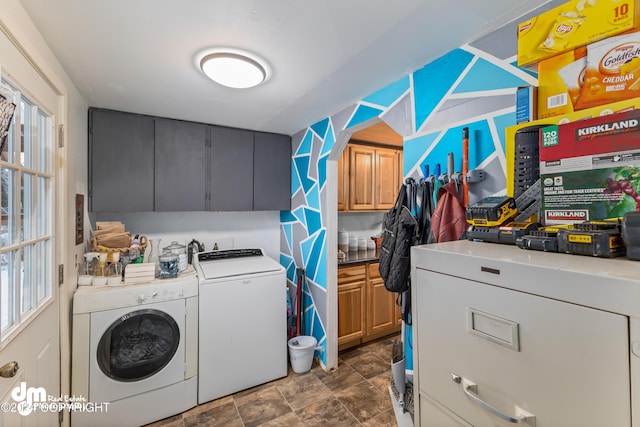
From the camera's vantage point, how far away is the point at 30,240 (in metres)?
1.26

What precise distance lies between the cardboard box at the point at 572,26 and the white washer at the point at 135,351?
7.80 feet

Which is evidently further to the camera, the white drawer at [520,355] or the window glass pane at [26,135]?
the window glass pane at [26,135]

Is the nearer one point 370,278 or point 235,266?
point 235,266

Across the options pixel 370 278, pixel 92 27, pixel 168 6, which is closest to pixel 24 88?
pixel 92 27

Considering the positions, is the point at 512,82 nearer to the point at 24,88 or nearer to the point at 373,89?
the point at 373,89

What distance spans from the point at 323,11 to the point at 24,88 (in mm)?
1294

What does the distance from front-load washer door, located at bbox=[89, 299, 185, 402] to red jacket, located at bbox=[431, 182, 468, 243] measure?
1878 millimetres

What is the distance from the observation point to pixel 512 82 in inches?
46.4

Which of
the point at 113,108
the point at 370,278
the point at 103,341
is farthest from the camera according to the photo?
the point at 370,278

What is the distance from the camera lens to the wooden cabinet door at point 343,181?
304 cm

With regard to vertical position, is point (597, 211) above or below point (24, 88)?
below

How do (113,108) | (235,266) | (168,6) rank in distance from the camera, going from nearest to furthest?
(168,6) < (113,108) < (235,266)

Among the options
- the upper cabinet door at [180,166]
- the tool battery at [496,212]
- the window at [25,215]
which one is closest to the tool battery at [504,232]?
the tool battery at [496,212]

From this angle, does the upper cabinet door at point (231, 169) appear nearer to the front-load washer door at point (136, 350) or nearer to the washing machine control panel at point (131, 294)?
the washing machine control panel at point (131, 294)
